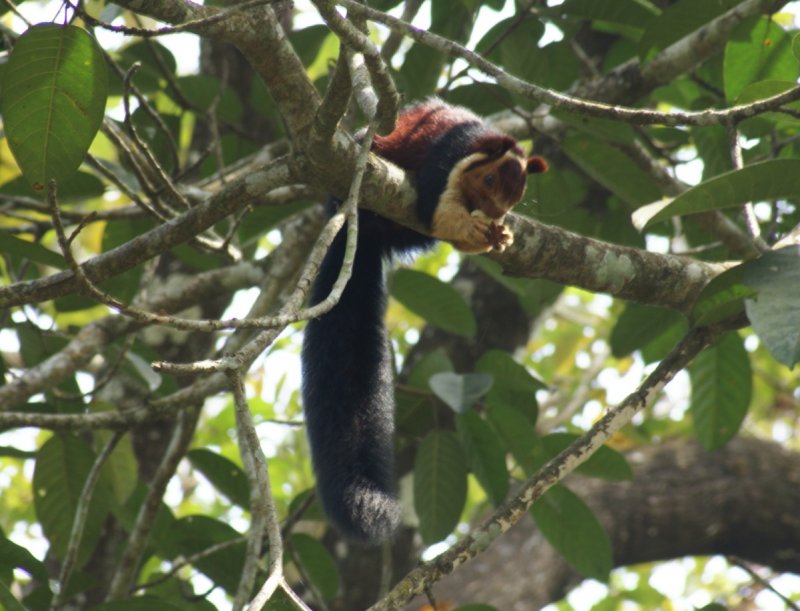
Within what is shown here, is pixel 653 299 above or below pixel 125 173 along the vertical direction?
below

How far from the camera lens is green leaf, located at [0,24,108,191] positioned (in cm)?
223

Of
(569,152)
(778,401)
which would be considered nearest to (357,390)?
(569,152)

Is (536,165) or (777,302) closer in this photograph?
(777,302)

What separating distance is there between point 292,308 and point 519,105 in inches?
84.7

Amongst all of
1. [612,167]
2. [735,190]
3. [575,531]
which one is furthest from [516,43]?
[575,531]

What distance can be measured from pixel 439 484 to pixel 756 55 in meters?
1.70

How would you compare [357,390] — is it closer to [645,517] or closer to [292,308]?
[292,308]

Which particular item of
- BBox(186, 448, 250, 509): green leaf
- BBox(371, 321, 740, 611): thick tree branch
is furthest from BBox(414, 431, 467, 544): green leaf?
BBox(371, 321, 740, 611): thick tree branch

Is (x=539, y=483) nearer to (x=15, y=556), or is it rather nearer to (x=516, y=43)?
(x=15, y=556)

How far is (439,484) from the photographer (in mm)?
3279

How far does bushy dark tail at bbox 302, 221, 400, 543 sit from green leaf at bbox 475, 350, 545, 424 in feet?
1.21

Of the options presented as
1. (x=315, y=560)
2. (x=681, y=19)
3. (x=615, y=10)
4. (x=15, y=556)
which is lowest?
(x=15, y=556)

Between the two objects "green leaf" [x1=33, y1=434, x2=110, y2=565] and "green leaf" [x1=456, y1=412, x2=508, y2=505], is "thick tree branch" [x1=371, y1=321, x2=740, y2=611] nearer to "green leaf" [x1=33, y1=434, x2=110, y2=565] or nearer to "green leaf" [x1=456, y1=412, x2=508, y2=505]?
"green leaf" [x1=456, y1=412, x2=508, y2=505]

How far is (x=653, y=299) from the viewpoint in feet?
9.60
